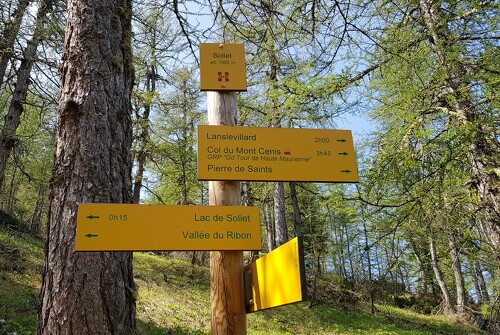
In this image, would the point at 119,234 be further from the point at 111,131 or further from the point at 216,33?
the point at 216,33

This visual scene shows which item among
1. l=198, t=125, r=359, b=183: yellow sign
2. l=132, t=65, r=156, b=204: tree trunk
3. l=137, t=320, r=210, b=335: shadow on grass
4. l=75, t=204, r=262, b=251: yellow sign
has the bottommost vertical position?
l=137, t=320, r=210, b=335: shadow on grass

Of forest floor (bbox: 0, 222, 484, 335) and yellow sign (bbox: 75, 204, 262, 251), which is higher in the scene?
yellow sign (bbox: 75, 204, 262, 251)

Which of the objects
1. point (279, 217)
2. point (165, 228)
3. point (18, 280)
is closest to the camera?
point (165, 228)

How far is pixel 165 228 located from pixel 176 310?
23.9 ft

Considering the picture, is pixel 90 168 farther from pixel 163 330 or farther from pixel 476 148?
pixel 163 330

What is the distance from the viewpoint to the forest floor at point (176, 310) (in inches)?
262

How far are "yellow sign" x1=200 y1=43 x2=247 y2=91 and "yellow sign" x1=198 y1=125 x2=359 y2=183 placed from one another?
347mm

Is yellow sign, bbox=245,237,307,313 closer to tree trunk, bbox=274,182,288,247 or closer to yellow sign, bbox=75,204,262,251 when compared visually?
yellow sign, bbox=75,204,262,251

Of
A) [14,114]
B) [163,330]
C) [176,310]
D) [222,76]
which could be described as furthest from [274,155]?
[14,114]

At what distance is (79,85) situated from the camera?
94.4 inches

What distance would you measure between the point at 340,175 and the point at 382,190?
2620 mm

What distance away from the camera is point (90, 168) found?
223cm

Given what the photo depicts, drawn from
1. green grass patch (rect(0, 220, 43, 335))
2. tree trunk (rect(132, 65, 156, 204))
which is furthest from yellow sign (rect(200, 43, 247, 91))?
tree trunk (rect(132, 65, 156, 204))

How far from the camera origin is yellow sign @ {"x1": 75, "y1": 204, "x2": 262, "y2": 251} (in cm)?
163
